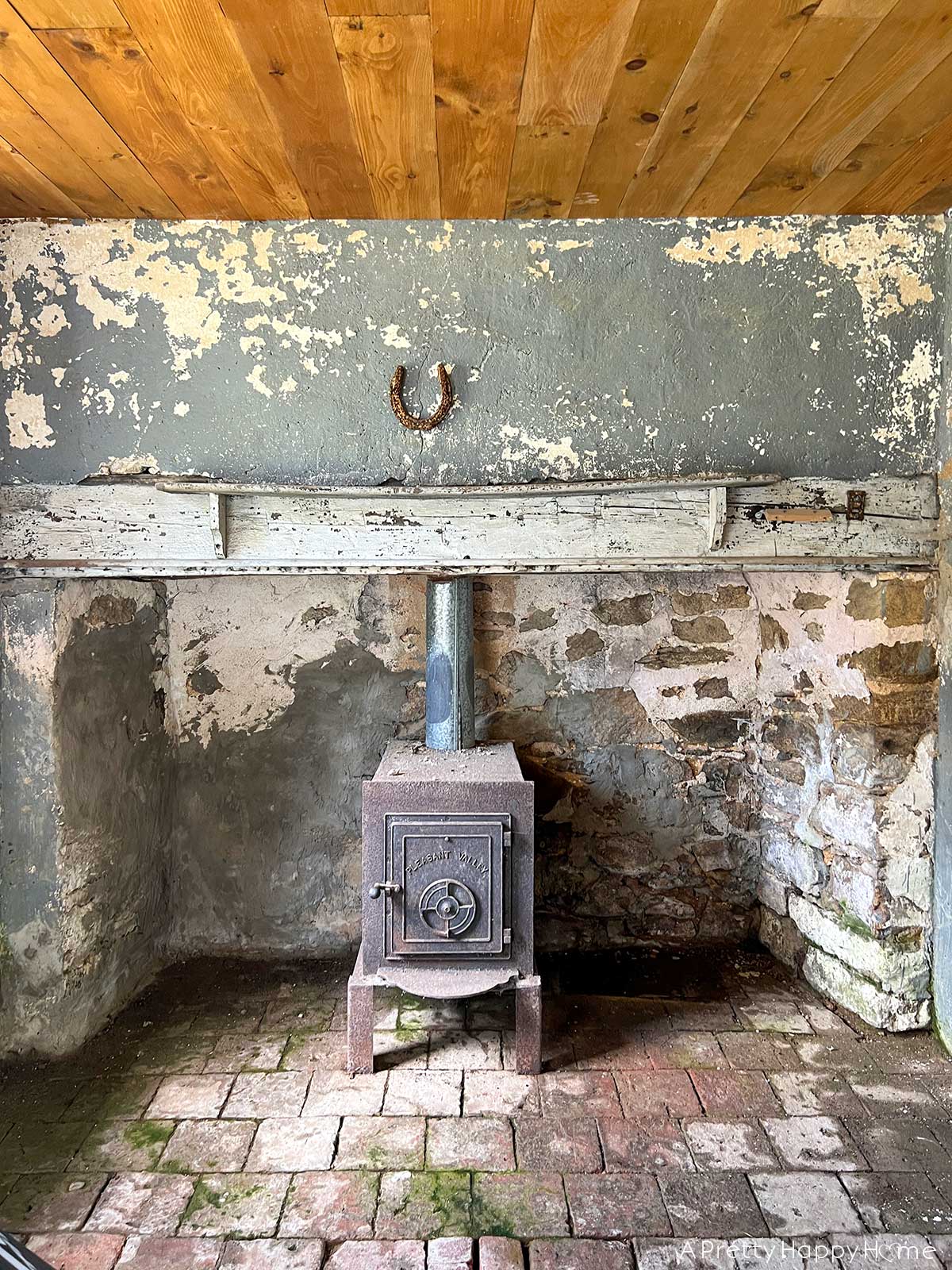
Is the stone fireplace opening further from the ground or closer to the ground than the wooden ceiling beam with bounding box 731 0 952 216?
closer to the ground

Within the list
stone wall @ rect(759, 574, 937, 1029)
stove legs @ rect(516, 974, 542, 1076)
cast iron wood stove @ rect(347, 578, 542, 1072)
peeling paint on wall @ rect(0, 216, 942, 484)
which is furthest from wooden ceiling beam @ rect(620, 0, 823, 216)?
stove legs @ rect(516, 974, 542, 1076)

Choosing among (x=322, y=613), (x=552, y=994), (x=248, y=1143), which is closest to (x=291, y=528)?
(x=322, y=613)

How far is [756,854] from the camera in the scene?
3.50 metres

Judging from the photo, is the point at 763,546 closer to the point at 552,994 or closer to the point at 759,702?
the point at 759,702

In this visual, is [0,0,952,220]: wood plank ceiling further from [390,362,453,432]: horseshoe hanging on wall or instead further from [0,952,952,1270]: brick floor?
[0,952,952,1270]: brick floor

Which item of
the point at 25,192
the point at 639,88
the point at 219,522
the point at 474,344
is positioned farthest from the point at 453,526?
the point at 25,192

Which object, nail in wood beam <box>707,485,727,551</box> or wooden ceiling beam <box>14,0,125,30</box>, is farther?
nail in wood beam <box>707,485,727,551</box>

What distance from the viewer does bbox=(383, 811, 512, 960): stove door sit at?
262cm

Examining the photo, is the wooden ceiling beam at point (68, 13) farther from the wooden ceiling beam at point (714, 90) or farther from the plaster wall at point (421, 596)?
the wooden ceiling beam at point (714, 90)

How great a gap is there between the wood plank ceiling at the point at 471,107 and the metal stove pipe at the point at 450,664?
1211 millimetres

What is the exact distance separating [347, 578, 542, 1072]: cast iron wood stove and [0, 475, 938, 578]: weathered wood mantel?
0.71 meters

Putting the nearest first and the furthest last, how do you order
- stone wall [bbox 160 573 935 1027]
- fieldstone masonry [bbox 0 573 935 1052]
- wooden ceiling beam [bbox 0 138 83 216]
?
wooden ceiling beam [bbox 0 138 83 216]
fieldstone masonry [bbox 0 573 935 1052]
stone wall [bbox 160 573 935 1027]

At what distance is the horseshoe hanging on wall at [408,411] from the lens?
2504 millimetres

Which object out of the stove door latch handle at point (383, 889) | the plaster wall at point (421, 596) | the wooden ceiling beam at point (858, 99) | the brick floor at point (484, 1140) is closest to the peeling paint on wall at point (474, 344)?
the plaster wall at point (421, 596)
